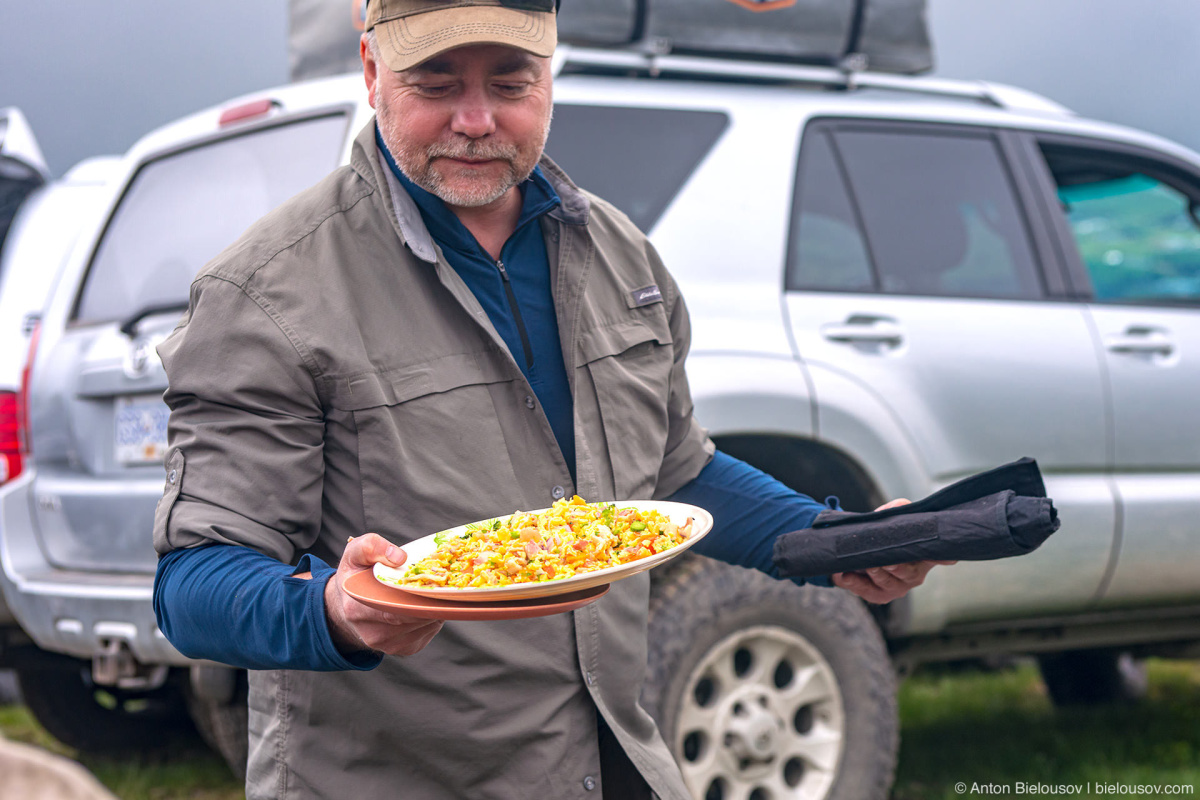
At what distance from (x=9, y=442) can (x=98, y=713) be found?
1.32 metres

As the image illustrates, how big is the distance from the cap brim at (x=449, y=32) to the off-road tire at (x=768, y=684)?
1.84 meters

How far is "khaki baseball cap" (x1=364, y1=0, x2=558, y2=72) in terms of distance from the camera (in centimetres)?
188

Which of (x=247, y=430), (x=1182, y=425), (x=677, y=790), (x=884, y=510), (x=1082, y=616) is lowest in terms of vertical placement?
(x=1082, y=616)

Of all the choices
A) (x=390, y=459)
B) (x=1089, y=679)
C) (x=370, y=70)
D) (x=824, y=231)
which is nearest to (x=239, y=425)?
(x=390, y=459)

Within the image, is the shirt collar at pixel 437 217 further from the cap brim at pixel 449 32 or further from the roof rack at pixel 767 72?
the roof rack at pixel 767 72

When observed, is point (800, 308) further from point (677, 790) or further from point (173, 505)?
point (173, 505)

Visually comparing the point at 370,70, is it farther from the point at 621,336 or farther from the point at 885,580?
the point at 885,580

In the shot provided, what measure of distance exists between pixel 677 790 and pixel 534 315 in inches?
33.2

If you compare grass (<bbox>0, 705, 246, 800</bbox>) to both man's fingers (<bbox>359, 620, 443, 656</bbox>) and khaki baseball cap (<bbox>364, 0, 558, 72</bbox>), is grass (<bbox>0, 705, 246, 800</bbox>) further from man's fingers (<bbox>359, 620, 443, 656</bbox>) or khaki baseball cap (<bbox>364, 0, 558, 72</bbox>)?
khaki baseball cap (<bbox>364, 0, 558, 72</bbox>)

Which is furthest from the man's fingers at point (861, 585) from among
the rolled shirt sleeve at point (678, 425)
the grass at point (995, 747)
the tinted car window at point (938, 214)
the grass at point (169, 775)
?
the grass at point (169, 775)

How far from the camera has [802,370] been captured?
351cm

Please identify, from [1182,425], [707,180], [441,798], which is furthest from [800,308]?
[441,798]

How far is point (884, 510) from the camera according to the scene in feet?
6.34

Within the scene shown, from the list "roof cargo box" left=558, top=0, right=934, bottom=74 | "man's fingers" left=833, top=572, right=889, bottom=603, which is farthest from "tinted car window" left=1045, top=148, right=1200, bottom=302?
"man's fingers" left=833, top=572, right=889, bottom=603
